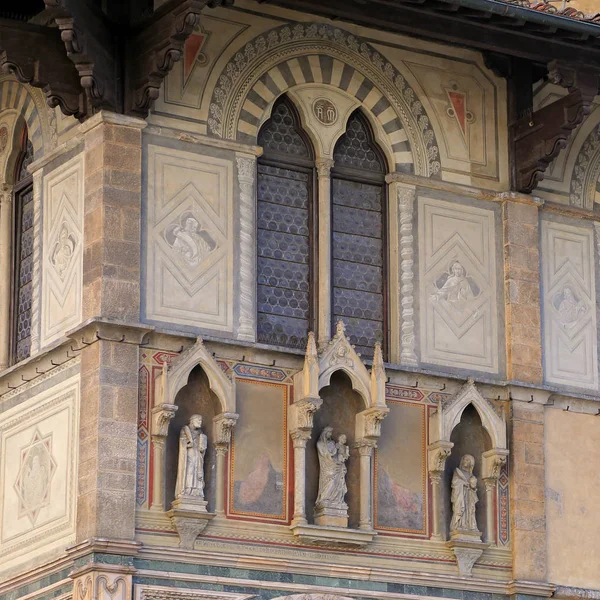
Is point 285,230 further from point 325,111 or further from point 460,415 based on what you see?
point 460,415

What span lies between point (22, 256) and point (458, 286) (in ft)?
13.9

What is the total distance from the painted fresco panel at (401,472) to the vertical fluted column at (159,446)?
84.9 inches

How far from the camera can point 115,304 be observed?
20281 mm

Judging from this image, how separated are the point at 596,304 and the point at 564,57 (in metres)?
2.58

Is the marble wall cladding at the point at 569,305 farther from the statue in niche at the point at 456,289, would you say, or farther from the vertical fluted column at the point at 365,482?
the vertical fluted column at the point at 365,482

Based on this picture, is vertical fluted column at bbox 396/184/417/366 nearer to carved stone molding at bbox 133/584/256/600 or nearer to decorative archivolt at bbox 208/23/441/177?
decorative archivolt at bbox 208/23/441/177

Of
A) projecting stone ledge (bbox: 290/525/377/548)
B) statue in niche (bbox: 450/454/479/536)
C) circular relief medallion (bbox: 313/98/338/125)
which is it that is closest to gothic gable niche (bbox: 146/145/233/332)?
circular relief medallion (bbox: 313/98/338/125)

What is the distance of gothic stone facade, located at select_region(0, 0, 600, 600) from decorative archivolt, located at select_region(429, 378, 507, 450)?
0.03m

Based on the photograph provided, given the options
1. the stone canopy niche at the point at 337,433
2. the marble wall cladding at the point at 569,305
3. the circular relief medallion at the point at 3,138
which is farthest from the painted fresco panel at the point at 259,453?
the circular relief medallion at the point at 3,138

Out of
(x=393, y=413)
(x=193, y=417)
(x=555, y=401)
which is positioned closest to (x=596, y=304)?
(x=555, y=401)

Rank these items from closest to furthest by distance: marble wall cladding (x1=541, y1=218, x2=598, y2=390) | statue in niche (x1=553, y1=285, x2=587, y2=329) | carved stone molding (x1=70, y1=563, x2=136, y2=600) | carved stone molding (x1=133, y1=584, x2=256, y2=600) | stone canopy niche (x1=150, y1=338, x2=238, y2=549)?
1. carved stone molding (x1=70, y1=563, x2=136, y2=600)
2. carved stone molding (x1=133, y1=584, x2=256, y2=600)
3. stone canopy niche (x1=150, y1=338, x2=238, y2=549)
4. marble wall cladding (x1=541, y1=218, x2=598, y2=390)
5. statue in niche (x1=553, y1=285, x2=587, y2=329)

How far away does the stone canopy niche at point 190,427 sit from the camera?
2005 cm

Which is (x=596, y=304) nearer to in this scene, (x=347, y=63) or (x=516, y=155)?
(x=516, y=155)

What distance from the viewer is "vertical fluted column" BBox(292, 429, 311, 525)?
67.3ft
